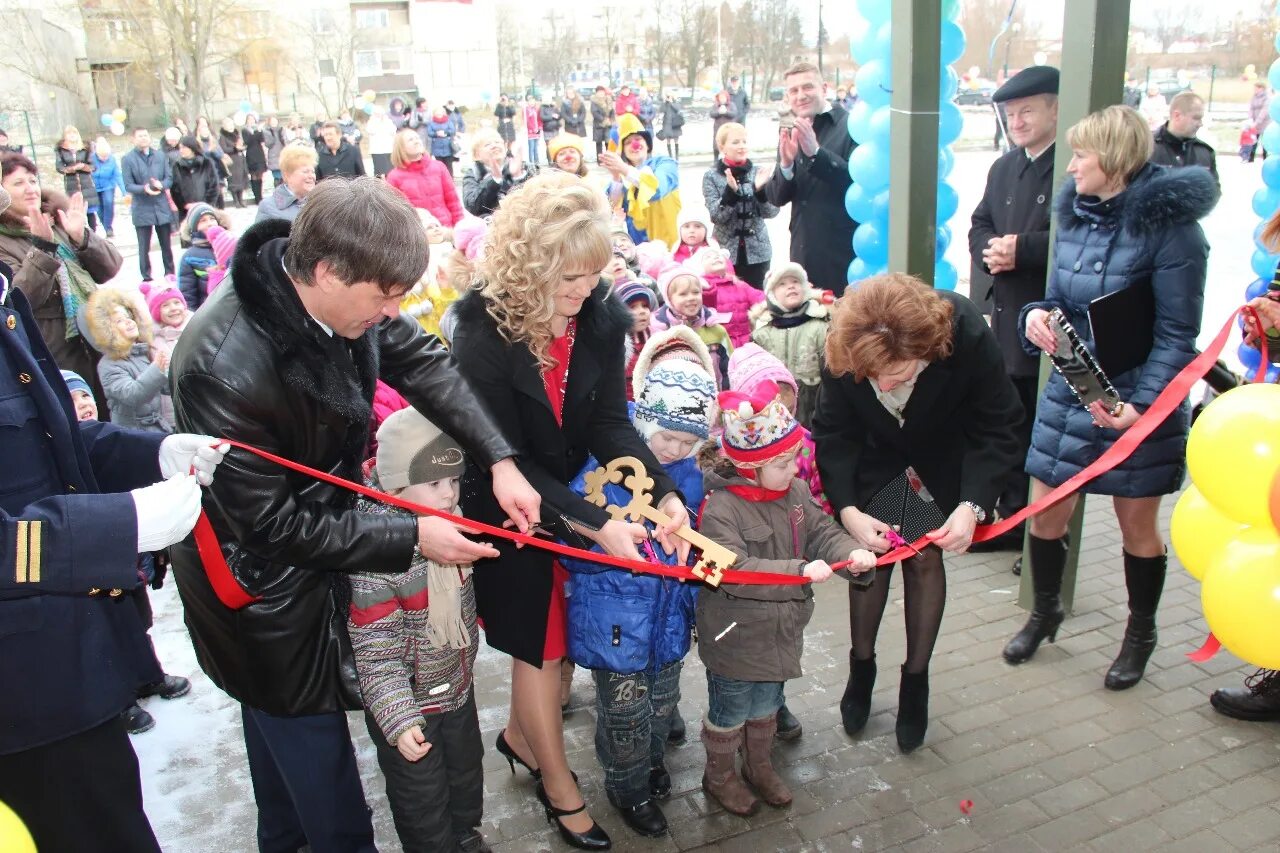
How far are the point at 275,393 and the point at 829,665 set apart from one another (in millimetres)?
2631

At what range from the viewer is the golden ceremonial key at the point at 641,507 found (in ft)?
9.06

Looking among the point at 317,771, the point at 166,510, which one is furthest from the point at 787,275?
the point at 166,510

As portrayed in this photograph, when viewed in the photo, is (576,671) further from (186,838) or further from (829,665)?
(186,838)

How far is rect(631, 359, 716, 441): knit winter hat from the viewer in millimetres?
3092

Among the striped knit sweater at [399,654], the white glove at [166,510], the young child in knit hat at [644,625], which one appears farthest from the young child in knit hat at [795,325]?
the white glove at [166,510]

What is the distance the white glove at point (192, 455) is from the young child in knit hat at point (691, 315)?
10.3 ft

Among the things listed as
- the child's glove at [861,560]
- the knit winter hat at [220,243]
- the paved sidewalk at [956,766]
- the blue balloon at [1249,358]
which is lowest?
the paved sidewalk at [956,766]

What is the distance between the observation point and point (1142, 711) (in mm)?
3582

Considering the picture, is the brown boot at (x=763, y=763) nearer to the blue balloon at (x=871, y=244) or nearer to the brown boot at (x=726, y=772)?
the brown boot at (x=726, y=772)

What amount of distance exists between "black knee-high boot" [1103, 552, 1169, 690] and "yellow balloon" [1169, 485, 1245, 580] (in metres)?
0.95

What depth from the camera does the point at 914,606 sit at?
3455 millimetres

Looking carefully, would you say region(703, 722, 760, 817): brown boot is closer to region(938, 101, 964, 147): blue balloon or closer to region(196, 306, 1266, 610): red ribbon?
region(196, 306, 1266, 610): red ribbon

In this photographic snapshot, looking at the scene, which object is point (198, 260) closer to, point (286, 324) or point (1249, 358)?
point (286, 324)

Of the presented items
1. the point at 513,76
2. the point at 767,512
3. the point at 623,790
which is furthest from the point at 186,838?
the point at 513,76
